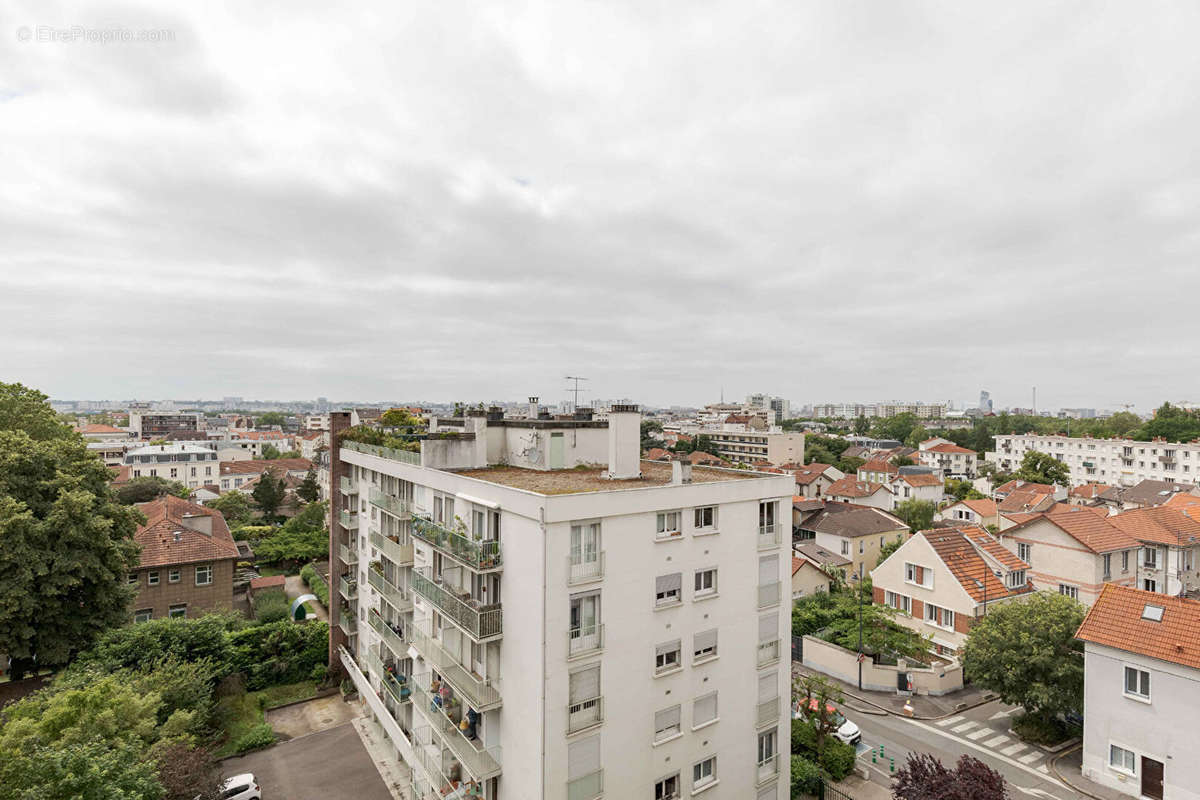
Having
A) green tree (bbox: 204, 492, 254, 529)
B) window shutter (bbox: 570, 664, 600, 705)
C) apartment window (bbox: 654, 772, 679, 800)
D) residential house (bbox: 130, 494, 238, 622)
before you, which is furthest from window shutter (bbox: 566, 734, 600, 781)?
green tree (bbox: 204, 492, 254, 529)

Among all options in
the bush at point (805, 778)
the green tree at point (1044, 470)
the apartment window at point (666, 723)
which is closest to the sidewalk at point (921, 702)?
the bush at point (805, 778)

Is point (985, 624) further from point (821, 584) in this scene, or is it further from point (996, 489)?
point (996, 489)

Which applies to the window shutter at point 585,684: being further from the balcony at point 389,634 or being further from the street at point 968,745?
the street at point 968,745

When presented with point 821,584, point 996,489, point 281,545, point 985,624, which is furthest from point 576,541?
point 996,489

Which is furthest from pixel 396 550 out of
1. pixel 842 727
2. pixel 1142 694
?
pixel 1142 694

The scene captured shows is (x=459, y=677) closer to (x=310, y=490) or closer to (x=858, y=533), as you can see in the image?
(x=858, y=533)
